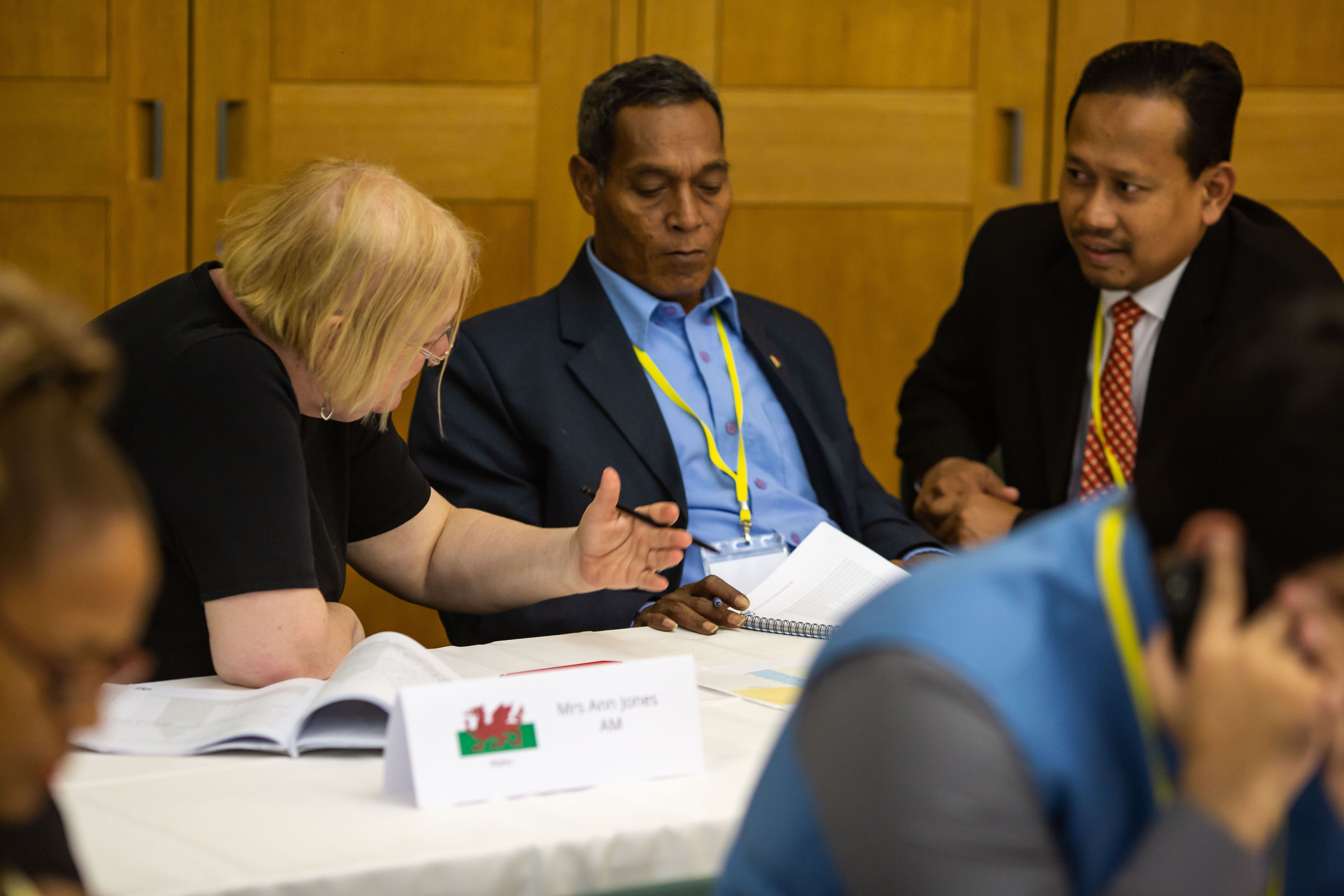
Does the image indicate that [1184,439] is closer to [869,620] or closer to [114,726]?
[869,620]

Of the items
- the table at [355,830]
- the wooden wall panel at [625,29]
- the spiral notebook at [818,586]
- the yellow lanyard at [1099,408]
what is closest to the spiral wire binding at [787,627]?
the spiral notebook at [818,586]

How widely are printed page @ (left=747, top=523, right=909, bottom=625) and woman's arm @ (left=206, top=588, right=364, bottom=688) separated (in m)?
0.65

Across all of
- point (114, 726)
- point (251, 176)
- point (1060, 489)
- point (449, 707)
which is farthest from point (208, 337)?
point (251, 176)

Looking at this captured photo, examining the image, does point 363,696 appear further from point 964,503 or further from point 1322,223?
point 1322,223

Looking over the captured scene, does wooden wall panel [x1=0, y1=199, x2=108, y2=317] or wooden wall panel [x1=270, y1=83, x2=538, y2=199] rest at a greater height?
wooden wall panel [x1=270, y1=83, x2=538, y2=199]

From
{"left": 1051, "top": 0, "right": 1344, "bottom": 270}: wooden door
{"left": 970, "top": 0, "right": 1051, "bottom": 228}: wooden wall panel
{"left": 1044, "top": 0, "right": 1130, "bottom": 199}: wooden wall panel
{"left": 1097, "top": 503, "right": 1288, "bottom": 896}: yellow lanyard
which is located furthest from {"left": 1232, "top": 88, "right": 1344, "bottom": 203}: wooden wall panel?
{"left": 1097, "top": 503, "right": 1288, "bottom": 896}: yellow lanyard

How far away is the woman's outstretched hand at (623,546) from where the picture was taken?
1.85m

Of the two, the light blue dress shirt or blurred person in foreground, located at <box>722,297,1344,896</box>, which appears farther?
the light blue dress shirt

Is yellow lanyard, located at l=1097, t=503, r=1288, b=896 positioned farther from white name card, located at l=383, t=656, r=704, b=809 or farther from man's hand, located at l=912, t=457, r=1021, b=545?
man's hand, located at l=912, t=457, r=1021, b=545

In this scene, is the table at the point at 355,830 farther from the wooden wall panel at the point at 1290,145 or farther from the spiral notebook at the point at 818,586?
the wooden wall panel at the point at 1290,145

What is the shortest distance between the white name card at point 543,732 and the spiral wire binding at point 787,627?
55 cm

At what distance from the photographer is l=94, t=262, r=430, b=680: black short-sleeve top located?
1.50 metres

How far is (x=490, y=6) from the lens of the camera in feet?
11.2

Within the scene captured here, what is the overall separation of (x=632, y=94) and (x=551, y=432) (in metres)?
0.71
